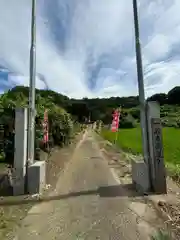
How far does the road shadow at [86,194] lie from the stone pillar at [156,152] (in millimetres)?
497

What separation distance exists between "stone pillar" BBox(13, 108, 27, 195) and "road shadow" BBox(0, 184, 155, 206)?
281 mm

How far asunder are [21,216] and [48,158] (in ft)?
22.0

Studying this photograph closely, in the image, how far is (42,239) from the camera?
3.69 metres

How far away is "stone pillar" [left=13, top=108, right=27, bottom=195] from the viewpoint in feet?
19.6

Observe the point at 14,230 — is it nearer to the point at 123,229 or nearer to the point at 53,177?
the point at 123,229

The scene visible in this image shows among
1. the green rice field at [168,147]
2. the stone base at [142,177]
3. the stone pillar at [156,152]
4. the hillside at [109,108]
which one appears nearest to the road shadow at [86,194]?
the stone base at [142,177]

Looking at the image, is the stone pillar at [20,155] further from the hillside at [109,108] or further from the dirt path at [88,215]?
the hillside at [109,108]

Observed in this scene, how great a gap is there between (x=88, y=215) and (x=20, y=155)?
2283 millimetres

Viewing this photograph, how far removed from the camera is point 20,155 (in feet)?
19.6

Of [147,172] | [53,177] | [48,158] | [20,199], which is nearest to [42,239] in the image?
[20,199]

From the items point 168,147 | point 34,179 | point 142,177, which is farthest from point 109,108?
point 34,179

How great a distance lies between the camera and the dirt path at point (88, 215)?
3832mm

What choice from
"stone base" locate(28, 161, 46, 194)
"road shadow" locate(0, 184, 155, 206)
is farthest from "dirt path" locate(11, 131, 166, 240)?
"stone base" locate(28, 161, 46, 194)

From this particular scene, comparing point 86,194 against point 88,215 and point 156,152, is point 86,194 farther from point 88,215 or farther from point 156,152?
point 156,152
